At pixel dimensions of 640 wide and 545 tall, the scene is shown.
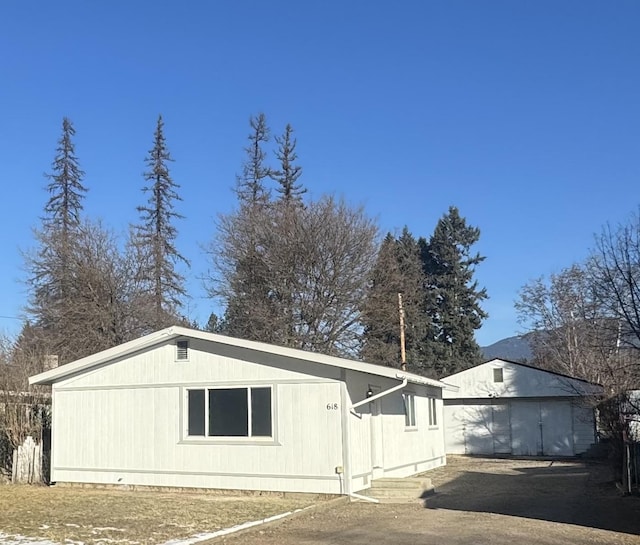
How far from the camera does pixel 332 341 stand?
33.5 m

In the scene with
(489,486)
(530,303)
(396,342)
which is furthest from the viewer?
(530,303)

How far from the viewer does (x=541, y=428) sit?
27266 mm

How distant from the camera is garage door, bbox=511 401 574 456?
2681 centimetres

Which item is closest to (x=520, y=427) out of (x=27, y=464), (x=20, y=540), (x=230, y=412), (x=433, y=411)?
(x=433, y=411)

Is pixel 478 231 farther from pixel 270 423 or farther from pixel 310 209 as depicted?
pixel 270 423

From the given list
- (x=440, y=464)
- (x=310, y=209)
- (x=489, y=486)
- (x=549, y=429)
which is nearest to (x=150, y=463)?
(x=489, y=486)

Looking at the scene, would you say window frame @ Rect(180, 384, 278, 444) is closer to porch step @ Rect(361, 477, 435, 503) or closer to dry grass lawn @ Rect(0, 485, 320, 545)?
dry grass lawn @ Rect(0, 485, 320, 545)

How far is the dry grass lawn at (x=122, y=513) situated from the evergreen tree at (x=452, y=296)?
34.1m

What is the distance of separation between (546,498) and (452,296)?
3451 cm

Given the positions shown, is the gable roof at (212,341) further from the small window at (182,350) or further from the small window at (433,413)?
the small window at (433,413)

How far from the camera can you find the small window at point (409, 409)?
61.6 ft

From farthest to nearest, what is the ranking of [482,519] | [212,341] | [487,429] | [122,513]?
1. [487,429]
2. [212,341]
3. [122,513]
4. [482,519]

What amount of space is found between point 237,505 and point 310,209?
24049 mm

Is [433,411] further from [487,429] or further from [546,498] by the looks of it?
[546,498]
